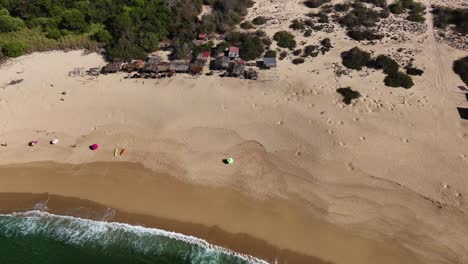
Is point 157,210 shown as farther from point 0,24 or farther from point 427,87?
point 0,24

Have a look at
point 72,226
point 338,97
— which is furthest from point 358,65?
point 72,226

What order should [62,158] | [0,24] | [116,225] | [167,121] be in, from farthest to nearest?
1. [0,24]
2. [167,121]
3. [62,158]
4. [116,225]

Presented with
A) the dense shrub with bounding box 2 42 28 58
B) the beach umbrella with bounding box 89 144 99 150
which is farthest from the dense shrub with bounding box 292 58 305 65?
the dense shrub with bounding box 2 42 28 58

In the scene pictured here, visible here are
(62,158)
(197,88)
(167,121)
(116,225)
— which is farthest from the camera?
(197,88)

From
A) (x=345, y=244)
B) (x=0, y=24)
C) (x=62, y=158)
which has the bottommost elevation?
(x=345, y=244)

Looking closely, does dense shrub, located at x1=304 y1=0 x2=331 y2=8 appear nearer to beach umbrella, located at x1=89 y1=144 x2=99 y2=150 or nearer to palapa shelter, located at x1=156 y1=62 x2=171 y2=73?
palapa shelter, located at x1=156 y1=62 x2=171 y2=73

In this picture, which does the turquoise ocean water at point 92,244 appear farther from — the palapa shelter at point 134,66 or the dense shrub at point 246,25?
the dense shrub at point 246,25

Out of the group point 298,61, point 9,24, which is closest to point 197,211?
point 298,61
